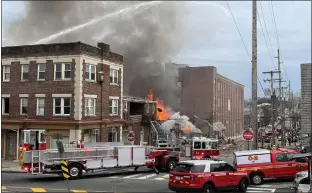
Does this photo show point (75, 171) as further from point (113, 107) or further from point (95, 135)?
point (113, 107)

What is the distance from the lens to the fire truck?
20875mm

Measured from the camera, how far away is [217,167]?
1638cm

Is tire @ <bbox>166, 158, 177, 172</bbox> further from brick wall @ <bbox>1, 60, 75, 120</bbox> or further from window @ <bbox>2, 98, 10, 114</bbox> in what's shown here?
window @ <bbox>2, 98, 10, 114</bbox>

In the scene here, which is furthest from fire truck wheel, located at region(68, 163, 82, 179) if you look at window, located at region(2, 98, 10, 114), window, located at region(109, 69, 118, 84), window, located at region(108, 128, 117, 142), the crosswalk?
window, located at region(109, 69, 118, 84)

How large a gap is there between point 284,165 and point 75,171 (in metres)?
10.7

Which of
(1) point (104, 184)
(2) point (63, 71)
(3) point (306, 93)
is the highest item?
(2) point (63, 71)

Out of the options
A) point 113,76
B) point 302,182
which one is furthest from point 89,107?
point 302,182

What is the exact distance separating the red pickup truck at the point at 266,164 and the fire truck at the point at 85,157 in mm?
6437

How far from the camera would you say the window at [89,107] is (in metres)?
33.6

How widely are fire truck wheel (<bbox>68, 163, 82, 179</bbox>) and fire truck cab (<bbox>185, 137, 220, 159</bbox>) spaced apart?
10.3 m

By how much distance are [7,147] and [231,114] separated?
2011 inches

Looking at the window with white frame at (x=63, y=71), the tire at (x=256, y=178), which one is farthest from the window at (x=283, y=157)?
the window with white frame at (x=63, y=71)

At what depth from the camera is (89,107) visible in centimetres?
3403

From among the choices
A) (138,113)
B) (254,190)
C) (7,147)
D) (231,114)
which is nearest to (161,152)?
(254,190)
